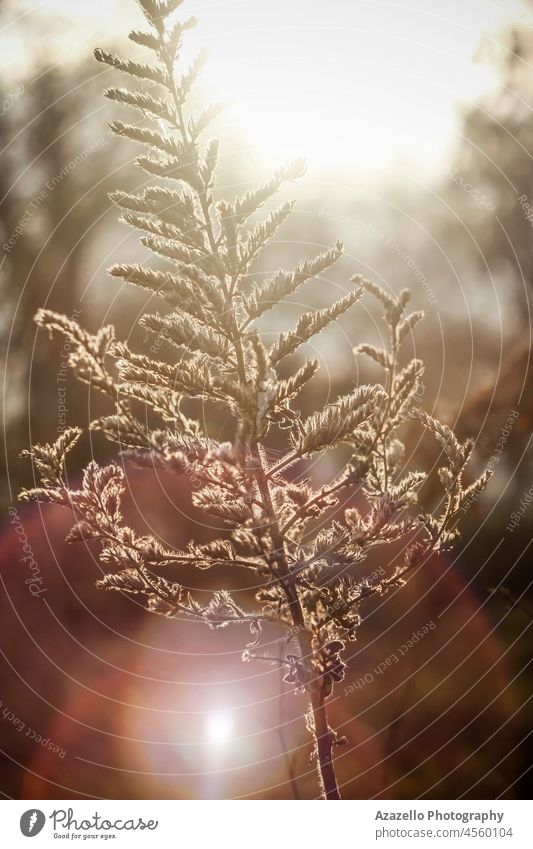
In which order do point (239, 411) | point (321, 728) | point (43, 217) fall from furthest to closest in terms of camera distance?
point (43, 217)
point (321, 728)
point (239, 411)

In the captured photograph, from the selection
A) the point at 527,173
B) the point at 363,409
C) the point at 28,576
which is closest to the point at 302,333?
the point at 363,409

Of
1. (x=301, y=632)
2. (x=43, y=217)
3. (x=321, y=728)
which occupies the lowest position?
(x=321, y=728)

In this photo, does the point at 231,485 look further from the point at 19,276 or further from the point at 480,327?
the point at 19,276

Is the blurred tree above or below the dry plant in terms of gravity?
above

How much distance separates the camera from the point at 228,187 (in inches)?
275

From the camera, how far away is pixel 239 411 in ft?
11.7

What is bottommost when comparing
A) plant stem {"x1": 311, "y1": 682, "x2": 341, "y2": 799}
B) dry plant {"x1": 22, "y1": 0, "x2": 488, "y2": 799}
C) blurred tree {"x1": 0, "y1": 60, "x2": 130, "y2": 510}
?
plant stem {"x1": 311, "y1": 682, "x2": 341, "y2": 799}

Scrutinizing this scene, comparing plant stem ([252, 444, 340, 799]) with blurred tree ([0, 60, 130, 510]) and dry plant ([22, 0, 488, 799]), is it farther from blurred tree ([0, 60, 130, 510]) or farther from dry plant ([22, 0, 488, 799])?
blurred tree ([0, 60, 130, 510])

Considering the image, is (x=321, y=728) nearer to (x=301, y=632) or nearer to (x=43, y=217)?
(x=301, y=632)

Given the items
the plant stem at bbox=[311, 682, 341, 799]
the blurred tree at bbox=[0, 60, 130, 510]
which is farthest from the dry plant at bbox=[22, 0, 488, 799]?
the blurred tree at bbox=[0, 60, 130, 510]

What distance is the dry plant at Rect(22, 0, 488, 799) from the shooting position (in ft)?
11.7

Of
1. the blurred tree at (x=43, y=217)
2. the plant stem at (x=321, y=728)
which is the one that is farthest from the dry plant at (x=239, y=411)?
the blurred tree at (x=43, y=217)

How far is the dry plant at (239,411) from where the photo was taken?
11.7 ft

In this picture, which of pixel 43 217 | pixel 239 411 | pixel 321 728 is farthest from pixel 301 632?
pixel 43 217
